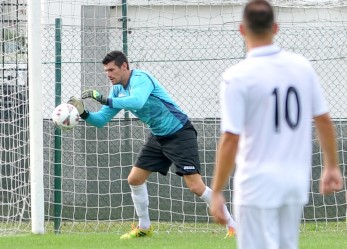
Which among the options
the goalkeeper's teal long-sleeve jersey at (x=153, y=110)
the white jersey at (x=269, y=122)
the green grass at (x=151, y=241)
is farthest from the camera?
Answer: the goalkeeper's teal long-sleeve jersey at (x=153, y=110)

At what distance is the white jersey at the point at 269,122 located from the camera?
15.1ft

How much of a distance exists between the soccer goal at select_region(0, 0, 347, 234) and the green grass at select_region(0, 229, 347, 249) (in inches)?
27.2

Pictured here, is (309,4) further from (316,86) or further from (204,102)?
(316,86)

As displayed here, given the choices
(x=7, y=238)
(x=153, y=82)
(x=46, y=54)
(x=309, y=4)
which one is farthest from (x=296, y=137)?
(x=309, y=4)

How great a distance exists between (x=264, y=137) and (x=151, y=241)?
17.8ft

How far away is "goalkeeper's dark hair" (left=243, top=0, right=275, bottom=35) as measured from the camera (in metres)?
4.62

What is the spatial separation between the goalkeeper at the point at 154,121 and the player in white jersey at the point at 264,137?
4989mm

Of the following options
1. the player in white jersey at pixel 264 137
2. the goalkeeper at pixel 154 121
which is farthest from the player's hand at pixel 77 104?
the player in white jersey at pixel 264 137

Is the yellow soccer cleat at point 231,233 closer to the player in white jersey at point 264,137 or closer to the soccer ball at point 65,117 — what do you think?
the soccer ball at point 65,117

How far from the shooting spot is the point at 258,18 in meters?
4.62

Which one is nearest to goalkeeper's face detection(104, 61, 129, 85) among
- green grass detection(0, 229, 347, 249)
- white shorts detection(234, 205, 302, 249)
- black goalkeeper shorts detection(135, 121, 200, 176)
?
black goalkeeper shorts detection(135, 121, 200, 176)

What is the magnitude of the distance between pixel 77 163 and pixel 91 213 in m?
0.63

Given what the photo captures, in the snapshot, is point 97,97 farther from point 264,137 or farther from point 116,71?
point 264,137

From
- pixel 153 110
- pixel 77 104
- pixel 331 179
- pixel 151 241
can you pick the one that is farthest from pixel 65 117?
pixel 331 179
